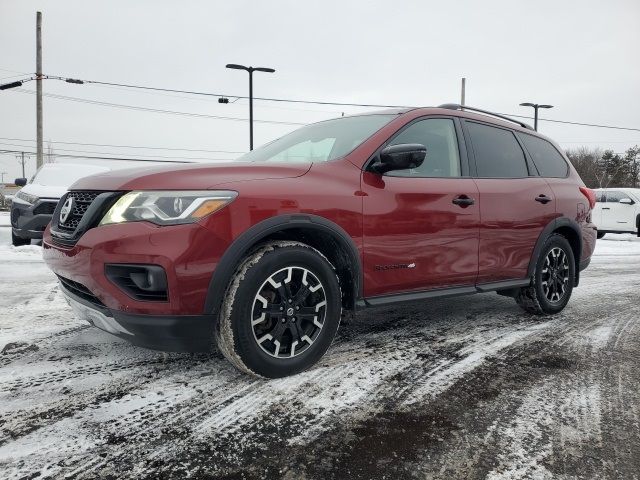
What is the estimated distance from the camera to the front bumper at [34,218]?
8539 mm

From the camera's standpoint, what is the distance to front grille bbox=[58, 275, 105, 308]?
8.66 feet

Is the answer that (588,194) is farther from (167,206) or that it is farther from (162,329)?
(162,329)

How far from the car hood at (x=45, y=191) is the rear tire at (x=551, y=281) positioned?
308 inches

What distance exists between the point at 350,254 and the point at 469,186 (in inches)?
50.8

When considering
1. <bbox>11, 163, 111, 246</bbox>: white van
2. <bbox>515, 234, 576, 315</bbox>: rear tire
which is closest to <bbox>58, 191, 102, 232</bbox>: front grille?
<bbox>515, 234, 576, 315</bbox>: rear tire

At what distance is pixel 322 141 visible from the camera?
3697 millimetres

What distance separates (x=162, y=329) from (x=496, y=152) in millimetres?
3090

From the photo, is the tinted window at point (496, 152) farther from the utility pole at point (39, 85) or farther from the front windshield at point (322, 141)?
the utility pole at point (39, 85)

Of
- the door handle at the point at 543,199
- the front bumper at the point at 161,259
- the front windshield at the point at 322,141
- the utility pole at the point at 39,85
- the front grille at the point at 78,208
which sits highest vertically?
the utility pole at the point at 39,85

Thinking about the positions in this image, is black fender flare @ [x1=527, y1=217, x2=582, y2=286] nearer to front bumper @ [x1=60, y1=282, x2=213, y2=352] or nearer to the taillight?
the taillight

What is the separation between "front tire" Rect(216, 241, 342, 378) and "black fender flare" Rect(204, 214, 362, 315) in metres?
0.08

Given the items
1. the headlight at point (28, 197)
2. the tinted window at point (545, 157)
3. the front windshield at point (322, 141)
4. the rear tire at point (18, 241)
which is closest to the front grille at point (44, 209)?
the headlight at point (28, 197)

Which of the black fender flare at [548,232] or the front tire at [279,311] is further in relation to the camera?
the black fender flare at [548,232]

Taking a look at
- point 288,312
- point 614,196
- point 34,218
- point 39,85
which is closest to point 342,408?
point 288,312
